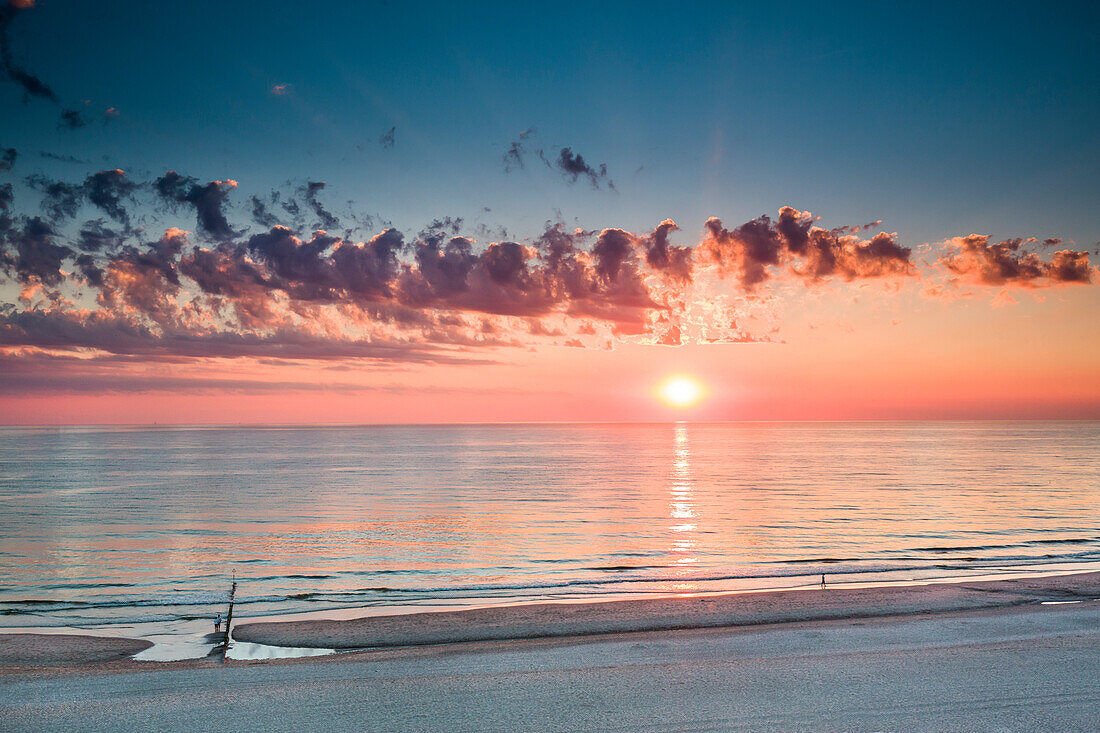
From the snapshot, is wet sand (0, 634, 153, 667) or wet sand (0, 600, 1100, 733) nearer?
wet sand (0, 600, 1100, 733)

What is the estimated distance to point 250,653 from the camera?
1238 cm

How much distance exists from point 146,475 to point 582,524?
57.7m

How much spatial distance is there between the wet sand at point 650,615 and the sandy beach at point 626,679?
0.31 feet

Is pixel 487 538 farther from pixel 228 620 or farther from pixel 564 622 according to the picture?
pixel 564 622

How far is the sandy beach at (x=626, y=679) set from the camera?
8602mm

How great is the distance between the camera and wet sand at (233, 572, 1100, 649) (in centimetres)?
1341

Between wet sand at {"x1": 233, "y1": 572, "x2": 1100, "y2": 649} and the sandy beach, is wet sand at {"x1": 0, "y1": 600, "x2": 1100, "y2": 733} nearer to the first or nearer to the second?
the sandy beach

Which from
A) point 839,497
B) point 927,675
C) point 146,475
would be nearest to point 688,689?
point 927,675

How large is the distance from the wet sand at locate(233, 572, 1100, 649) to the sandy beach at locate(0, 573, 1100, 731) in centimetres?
9

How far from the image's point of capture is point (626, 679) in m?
10.1

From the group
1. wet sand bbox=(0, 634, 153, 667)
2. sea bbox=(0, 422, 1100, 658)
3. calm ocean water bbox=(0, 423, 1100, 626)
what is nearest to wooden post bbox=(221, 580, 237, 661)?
sea bbox=(0, 422, 1100, 658)

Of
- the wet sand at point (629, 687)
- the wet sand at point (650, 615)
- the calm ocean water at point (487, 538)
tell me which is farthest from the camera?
the calm ocean water at point (487, 538)

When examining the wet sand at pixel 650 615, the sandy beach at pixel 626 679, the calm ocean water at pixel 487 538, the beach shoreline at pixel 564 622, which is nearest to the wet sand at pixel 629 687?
the sandy beach at pixel 626 679

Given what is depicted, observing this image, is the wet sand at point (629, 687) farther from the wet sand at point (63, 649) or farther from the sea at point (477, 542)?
the sea at point (477, 542)
